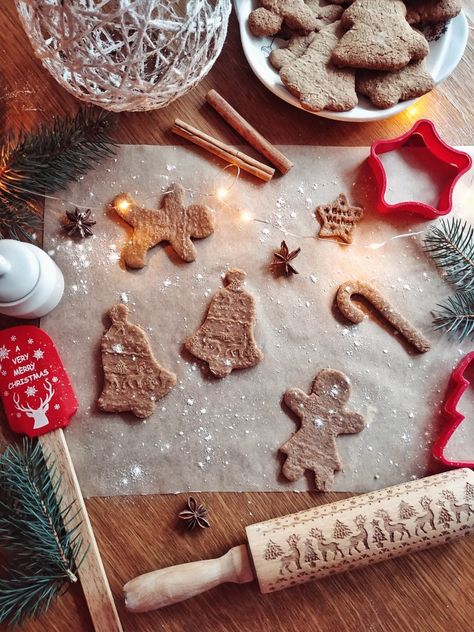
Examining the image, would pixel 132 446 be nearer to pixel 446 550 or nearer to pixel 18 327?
pixel 18 327

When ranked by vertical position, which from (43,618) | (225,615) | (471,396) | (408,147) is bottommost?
(43,618)

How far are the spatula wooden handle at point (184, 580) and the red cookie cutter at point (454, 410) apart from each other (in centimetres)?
39

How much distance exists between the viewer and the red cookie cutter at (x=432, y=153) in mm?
1161

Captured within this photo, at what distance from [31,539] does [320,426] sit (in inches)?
20.8

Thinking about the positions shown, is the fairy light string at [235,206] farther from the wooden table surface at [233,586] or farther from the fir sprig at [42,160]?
the wooden table surface at [233,586]

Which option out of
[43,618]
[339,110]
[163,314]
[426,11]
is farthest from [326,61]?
[43,618]

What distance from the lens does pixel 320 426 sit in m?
1.11

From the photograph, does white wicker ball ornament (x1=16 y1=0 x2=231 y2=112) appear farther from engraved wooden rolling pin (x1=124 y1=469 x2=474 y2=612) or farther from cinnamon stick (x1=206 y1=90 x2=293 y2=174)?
engraved wooden rolling pin (x1=124 y1=469 x2=474 y2=612)

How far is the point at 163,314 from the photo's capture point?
1139 millimetres

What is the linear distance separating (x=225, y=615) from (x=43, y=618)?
0.31m

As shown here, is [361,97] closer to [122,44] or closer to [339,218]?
[339,218]

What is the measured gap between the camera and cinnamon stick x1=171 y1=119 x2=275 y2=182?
1.16 meters

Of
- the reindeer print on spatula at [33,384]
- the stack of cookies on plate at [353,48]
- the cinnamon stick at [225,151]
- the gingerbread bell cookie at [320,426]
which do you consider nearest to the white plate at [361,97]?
the stack of cookies on plate at [353,48]

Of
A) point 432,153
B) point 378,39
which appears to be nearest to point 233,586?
point 432,153
